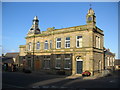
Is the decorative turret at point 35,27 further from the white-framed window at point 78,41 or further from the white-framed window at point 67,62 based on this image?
the white-framed window at point 78,41

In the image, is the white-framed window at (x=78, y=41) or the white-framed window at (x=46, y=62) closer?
the white-framed window at (x=78, y=41)

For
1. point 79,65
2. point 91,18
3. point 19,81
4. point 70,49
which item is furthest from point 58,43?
point 19,81

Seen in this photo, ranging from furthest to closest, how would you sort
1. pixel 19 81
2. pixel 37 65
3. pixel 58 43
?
pixel 37 65, pixel 58 43, pixel 19 81

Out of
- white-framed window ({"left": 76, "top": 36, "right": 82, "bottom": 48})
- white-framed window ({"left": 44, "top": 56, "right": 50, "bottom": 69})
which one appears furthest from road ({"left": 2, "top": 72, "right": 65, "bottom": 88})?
white-framed window ({"left": 76, "top": 36, "right": 82, "bottom": 48})

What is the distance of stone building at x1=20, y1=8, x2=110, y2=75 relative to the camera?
24.9 metres

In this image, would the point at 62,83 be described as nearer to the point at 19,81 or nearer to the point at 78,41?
the point at 19,81

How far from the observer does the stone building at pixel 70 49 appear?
2494 cm

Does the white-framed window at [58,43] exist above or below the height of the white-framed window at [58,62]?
above

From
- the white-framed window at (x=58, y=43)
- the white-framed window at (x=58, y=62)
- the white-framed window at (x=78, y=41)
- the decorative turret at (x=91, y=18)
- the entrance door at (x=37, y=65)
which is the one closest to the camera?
the decorative turret at (x=91, y=18)

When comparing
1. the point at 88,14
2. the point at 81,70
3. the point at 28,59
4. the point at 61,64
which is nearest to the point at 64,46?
the point at 61,64

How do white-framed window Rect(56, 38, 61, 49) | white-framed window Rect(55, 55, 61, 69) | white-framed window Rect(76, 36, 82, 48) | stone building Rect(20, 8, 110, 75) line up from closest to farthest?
stone building Rect(20, 8, 110, 75) → white-framed window Rect(76, 36, 82, 48) → white-framed window Rect(55, 55, 61, 69) → white-framed window Rect(56, 38, 61, 49)

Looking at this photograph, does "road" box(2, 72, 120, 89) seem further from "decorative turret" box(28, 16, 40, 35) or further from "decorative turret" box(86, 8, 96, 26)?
"decorative turret" box(28, 16, 40, 35)

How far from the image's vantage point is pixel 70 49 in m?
26.8

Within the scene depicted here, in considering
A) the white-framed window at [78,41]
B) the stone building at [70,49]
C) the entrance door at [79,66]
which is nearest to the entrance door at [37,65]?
the stone building at [70,49]
